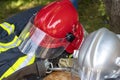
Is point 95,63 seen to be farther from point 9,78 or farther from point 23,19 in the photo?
point 23,19

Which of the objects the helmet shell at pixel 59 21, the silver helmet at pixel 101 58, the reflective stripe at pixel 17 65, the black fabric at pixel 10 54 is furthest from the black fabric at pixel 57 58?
the silver helmet at pixel 101 58

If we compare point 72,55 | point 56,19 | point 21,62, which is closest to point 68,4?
point 56,19

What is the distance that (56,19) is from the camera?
9.86 feet

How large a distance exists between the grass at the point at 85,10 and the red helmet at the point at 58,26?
2.15m

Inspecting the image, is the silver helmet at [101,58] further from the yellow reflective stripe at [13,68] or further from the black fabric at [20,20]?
the black fabric at [20,20]

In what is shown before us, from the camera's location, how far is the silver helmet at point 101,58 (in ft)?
8.17

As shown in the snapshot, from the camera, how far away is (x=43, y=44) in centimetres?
297

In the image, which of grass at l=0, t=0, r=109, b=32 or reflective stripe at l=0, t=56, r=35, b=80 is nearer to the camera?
reflective stripe at l=0, t=56, r=35, b=80

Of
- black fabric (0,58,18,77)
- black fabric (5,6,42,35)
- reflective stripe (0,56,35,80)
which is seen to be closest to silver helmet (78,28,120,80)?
reflective stripe (0,56,35,80)

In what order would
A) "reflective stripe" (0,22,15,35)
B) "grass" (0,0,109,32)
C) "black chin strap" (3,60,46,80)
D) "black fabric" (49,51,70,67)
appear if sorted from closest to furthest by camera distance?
1. "black chin strap" (3,60,46,80)
2. "black fabric" (49,51,70,67)
3. "reflective stripe" (0,22,15,35)
4. "grass" (0,0,109,32)

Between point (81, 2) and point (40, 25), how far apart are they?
324cm

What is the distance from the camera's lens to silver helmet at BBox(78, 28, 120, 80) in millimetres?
2490

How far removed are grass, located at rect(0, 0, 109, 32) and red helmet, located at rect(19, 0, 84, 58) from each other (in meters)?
2.15

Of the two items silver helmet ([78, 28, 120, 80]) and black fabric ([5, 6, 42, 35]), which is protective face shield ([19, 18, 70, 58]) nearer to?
black fabric ([5, 6, 42, 35])
